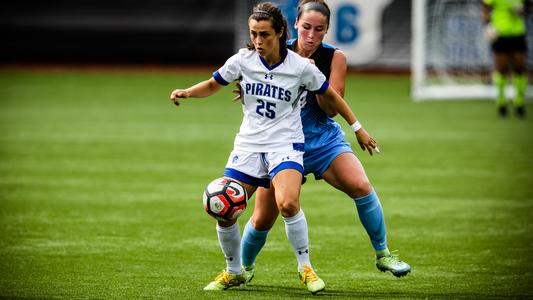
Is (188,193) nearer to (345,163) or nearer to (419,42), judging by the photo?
(345,163)

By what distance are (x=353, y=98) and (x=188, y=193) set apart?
10.8 meters

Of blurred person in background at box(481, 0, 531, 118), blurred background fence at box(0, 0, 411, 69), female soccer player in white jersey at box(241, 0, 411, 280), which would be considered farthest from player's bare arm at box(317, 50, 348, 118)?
blurred background fence at box(0, 0, 411, 69)

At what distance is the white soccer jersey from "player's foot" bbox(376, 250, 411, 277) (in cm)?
96

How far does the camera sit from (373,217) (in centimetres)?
629

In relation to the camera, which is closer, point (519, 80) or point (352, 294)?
point (352, 294)

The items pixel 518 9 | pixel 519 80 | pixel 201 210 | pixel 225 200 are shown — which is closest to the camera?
pixel 225 200

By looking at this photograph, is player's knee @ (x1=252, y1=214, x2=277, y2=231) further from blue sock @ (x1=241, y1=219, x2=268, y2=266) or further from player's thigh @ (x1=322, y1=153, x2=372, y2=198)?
player's thigh @ (x1=322, y1=153, x2=372, y2=198)

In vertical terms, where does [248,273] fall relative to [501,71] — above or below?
below

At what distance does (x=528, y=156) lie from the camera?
12.8 m

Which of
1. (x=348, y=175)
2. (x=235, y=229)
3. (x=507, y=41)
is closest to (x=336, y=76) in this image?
(x=348, y=175)

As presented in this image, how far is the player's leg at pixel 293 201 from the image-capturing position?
5773mm

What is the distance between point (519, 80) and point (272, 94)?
12192 mm

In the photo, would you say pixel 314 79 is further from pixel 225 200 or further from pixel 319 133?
pixel 225 200

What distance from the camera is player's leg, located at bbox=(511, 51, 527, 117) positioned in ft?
56.6
